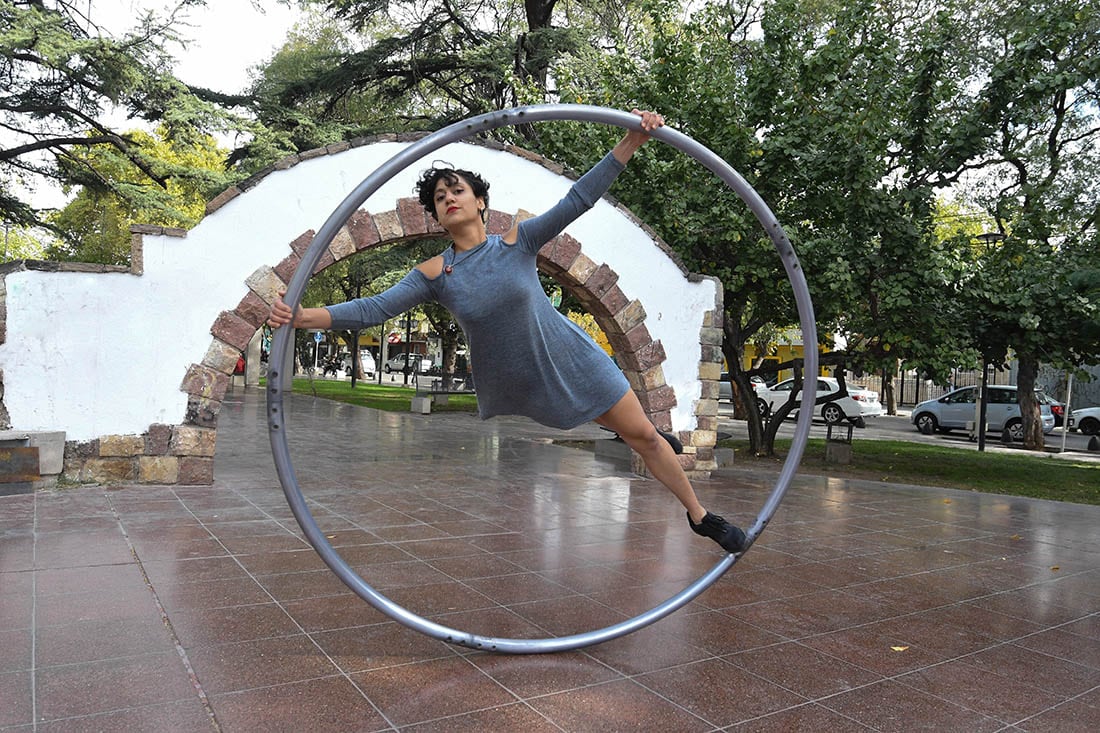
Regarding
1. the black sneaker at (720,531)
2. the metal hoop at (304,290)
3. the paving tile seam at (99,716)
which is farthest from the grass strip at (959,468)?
the paving tile seam at (99,716)

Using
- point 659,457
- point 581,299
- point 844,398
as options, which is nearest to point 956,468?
point 581,299

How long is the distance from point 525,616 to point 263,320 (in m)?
5.41

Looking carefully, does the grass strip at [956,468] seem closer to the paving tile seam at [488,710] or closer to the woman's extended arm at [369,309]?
the paving tile seam at [488,710]

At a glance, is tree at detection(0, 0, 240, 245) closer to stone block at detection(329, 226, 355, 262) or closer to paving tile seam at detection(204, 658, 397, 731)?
stone block at detection(329, 226, 355, 262)

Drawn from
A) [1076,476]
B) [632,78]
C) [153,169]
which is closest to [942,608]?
[632,78]

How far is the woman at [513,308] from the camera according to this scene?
3.49 m

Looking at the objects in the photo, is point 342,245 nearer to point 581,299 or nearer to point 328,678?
point 581,299

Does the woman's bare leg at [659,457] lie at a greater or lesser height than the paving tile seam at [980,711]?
greater

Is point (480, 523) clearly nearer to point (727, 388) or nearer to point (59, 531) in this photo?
point (59, 531)

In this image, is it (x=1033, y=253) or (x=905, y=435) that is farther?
(x=905, y=435)

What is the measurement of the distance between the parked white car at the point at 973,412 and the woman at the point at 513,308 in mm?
20491

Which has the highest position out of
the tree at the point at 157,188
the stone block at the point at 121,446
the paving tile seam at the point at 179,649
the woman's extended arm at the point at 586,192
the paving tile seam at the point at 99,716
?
the tree at the point at 157,188

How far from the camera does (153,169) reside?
56.2 feet

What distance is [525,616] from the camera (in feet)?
14.1
